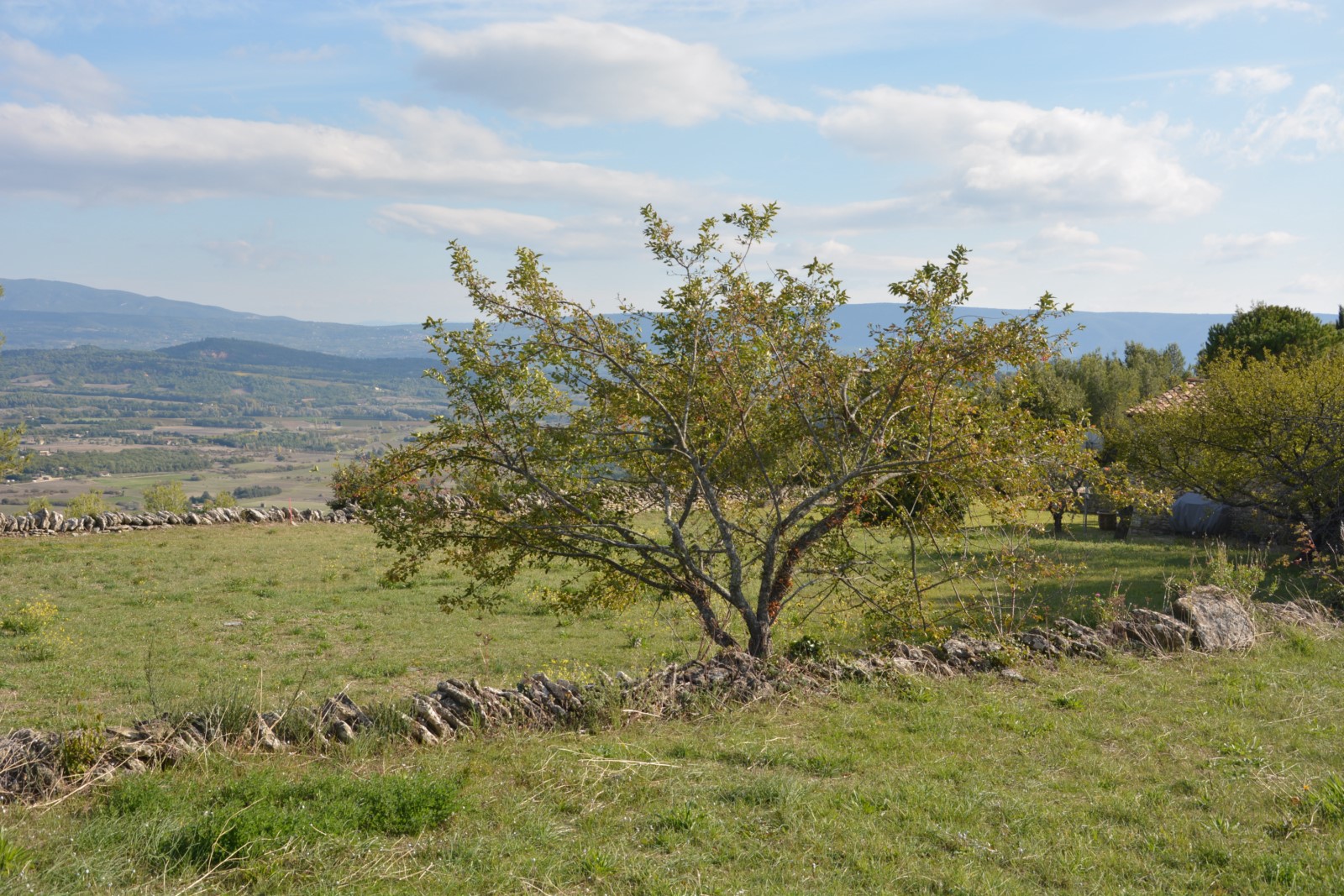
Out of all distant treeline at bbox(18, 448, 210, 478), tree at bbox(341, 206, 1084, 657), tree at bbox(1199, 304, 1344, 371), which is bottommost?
distant treeline at bbox(18, 448, 210, 478)

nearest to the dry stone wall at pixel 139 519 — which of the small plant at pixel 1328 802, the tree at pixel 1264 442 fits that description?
the tree at pixel 1264 442

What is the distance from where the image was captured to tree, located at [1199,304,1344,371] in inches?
1366

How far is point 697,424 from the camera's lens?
9.34 metres

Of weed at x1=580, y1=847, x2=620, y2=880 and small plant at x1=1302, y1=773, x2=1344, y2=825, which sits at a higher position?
small plant at x1=1302, y1=773, x2=1344, y2=825

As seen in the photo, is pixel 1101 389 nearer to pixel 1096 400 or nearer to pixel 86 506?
pixel 1096 400

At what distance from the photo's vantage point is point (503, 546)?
9.21 meters

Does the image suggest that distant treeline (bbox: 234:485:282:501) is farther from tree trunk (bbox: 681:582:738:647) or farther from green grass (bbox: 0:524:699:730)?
tree trunk (bbox: 681:582:738:647)

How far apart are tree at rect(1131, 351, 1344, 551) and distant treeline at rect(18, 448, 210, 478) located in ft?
375

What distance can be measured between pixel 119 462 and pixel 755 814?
129463mm

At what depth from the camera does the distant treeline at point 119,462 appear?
105500mm

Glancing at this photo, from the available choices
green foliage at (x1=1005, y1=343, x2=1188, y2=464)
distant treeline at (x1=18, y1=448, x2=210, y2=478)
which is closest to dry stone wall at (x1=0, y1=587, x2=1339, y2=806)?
green foliage at (x1=1005, y1=343, x2=1188, y2=464)

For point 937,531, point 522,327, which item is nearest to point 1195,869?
point 937,531

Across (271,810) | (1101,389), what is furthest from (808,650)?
(1101,389)

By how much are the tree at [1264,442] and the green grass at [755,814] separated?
14.2m
